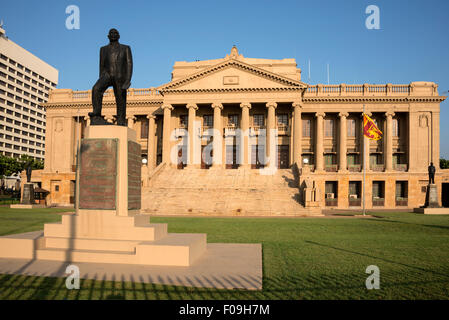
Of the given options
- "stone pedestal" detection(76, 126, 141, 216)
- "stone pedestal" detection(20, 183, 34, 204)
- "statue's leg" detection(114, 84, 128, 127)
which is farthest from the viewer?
"stone pedestal" detection(20, 183, 34, 204)


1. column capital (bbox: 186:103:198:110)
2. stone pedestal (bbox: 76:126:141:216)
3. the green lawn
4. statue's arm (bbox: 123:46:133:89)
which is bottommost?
the green lawn

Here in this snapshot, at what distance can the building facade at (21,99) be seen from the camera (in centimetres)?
10800

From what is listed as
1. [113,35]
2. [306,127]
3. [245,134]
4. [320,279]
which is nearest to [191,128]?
[245,134]

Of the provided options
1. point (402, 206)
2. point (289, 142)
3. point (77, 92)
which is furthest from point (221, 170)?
point (77, 92)

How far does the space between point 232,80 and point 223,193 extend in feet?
60.4

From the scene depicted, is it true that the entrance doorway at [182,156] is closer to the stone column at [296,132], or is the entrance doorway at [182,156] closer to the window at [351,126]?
the stone column at [296,132]

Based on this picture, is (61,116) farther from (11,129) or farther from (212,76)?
(11,129)

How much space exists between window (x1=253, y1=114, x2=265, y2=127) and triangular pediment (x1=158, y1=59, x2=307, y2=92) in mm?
6066

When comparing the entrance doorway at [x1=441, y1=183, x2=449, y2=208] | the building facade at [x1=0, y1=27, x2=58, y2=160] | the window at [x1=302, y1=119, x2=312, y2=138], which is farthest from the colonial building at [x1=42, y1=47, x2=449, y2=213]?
the building facade at [x1=0, y1=27, x2=58, y2=160]

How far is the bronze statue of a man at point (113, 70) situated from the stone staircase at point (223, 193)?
839 inches

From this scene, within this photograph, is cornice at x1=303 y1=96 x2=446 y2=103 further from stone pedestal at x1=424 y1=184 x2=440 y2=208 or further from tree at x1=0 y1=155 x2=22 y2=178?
tree at x1=0 y1=155 x2=22 y2=178

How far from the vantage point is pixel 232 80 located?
4888 cm

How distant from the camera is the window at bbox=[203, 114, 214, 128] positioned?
2116 inches

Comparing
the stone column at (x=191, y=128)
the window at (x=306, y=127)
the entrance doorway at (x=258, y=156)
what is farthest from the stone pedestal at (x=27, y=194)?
the window at (x=306, y=127)
